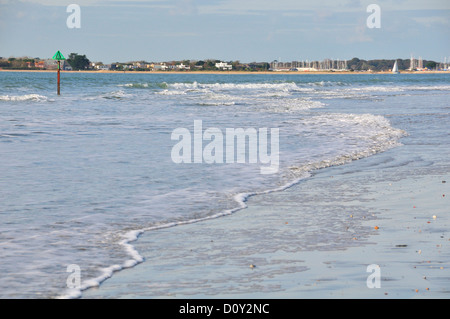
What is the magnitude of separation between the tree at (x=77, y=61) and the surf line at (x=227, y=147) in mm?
131840

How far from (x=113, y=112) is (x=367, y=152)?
45.0 ft

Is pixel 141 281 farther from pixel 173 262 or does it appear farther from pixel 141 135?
pixel 141 135

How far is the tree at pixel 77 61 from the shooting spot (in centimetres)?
14350

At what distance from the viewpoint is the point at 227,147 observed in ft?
44.7

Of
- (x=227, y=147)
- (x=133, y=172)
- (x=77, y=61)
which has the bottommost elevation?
(x=133, y=172)

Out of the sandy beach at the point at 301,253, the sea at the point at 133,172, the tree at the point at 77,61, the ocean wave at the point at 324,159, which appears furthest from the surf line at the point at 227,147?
the tree at the point at 77,61

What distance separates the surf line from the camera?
1169 cm

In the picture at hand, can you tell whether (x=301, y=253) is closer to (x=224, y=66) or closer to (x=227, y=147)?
(x=227, y=147)

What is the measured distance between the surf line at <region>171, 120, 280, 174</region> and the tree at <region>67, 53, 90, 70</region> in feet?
433

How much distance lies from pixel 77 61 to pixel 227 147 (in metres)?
136

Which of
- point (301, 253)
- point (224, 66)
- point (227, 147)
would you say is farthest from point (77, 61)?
point (301, 253)

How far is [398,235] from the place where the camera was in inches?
244

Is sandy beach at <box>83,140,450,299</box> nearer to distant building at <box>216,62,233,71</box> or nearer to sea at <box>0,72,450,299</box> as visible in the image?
sea at <box>0,72,450,299</box>

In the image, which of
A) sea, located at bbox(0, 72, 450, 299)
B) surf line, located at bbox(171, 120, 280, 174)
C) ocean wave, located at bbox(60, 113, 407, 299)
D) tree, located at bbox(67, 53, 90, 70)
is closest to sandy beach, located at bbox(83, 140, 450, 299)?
ocean wave, located at bbox(60, 113, 407, 299)
